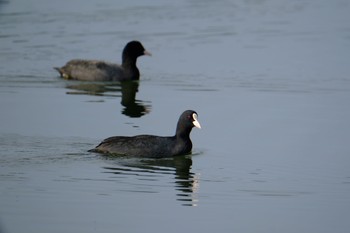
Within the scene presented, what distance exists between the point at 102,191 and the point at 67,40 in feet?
51.0

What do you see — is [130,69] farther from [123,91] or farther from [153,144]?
[153,144]

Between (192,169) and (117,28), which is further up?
(117,28)

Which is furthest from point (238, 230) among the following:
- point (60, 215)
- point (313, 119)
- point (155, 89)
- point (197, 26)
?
point (197, 26)

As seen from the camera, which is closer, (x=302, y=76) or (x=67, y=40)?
(x=302, y=76)

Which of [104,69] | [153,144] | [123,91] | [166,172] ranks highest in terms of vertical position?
[104,69]

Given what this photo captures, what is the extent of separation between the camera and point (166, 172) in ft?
49.2

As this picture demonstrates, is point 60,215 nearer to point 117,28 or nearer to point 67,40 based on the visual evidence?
point 67,40

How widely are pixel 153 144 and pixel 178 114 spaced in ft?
11.4

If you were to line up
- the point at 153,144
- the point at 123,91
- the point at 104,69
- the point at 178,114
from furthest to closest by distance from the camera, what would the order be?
1. the point at 104,69
2. the point at 123,91
3. the point at 178,114
4. the point at 153,144

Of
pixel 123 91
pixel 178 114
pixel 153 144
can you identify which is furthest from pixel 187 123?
pixel 123 91

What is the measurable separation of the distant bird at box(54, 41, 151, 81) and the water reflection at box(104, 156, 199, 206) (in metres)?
7.86


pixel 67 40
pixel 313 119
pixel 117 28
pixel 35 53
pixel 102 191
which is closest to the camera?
pixel 102 191

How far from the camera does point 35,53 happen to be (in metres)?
26.3

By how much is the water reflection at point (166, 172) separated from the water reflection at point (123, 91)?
4.03 meters
